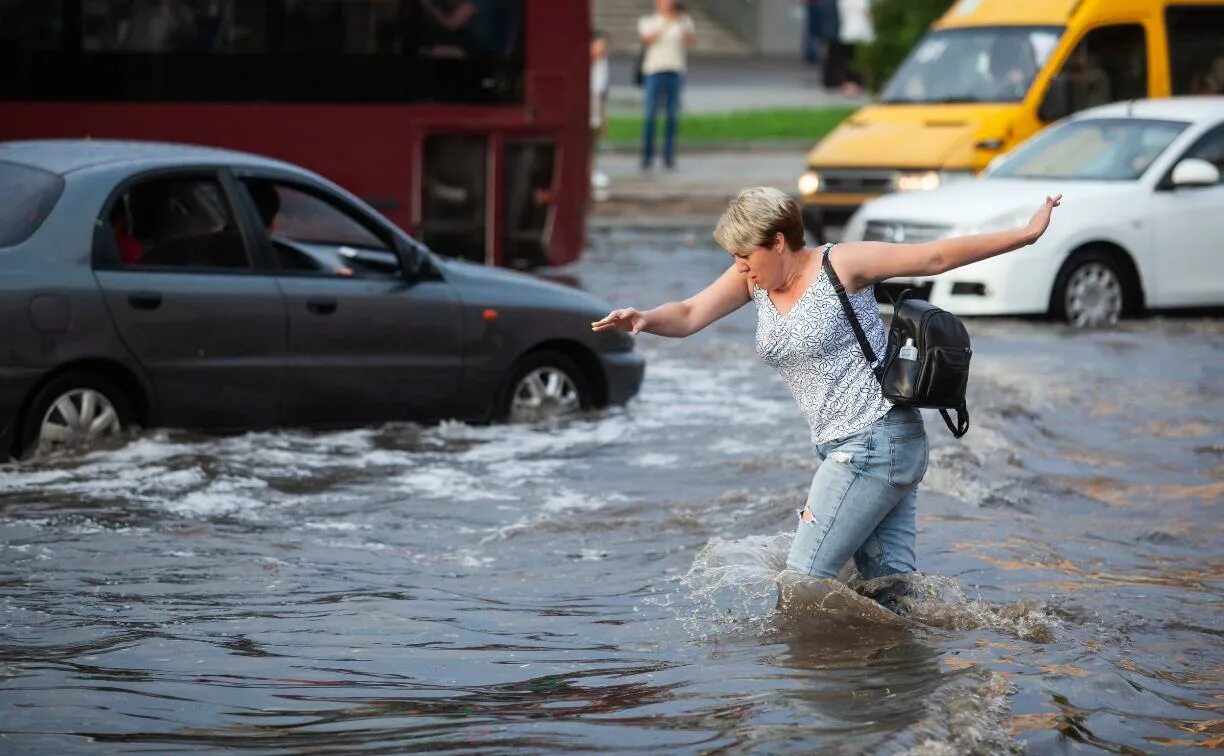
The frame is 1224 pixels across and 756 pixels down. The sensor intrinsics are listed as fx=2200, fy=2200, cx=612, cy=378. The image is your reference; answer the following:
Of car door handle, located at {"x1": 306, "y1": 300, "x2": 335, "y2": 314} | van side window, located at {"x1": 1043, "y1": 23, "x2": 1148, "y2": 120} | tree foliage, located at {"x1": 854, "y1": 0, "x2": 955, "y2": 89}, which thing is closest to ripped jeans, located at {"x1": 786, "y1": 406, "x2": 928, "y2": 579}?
car door handle, located at {"x1": 306, "y1": 300, "x2": 335, "y2": 314}

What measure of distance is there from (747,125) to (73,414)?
2312 cm

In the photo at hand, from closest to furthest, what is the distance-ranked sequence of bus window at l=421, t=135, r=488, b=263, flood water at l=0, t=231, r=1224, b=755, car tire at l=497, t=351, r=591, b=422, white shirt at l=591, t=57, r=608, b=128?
1. flood water at l=0, t=231, r=1224, b=755
2. car tire at l=497, t=351, r=591, b=422
3. bus window at l=421, t=135, r=488, b=263
4. white shirt at l=591, t=57, r=608, b=128

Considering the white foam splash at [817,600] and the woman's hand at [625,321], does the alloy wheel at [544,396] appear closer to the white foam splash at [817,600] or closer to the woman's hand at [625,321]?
the white foam splash at [817,600]

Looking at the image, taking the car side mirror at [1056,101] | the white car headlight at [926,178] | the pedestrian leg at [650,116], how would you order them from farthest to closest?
the pedestrian leg at [650,116] → the car side mirror at [1056,101] → the white car headlight at [926,178]

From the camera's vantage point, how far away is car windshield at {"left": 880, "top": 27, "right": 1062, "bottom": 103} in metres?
19.4

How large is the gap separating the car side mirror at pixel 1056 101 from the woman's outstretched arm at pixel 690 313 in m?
13.1

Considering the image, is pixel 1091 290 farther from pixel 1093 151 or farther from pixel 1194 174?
pixel 1093 151

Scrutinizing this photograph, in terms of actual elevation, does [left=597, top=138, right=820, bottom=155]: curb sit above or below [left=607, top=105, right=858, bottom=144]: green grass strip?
below

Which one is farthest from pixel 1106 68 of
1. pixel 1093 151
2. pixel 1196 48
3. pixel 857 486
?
pixel 857 486

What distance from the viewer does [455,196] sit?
16.8 metres

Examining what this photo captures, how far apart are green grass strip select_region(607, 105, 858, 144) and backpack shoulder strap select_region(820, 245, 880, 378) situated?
2380 cm

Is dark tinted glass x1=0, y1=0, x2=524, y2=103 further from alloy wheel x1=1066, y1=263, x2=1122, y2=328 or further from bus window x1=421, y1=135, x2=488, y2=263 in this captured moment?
alloy wheel x1=1066, y1=263, x2=1122, y2=328

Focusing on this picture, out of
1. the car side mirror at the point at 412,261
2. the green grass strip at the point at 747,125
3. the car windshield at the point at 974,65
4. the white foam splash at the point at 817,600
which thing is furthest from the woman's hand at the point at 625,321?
the green grass strip at the point at 747,125

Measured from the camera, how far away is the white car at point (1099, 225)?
611 inches
